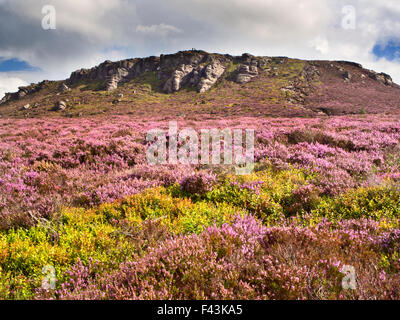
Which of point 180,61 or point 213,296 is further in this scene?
point 180,61

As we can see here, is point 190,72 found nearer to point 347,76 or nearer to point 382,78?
point 347,76

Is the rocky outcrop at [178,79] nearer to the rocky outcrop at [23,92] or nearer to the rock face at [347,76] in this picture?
the rock face at [347,76]

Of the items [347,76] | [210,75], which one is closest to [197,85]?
[210,75]

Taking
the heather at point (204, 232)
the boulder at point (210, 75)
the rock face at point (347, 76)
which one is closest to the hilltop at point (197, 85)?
the boulder at point (210, 75)

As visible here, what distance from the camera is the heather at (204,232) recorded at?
84.2 inches

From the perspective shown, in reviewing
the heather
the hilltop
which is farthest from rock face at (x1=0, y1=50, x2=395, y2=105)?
the heather

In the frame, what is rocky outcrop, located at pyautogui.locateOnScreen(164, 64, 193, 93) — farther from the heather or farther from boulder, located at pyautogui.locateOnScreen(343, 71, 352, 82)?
the heather

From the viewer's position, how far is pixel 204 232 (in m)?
3.01

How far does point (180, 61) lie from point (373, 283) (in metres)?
115

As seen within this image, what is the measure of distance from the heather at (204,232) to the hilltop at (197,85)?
1619 inches

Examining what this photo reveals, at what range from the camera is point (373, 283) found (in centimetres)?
197

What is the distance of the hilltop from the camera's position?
2130 inches
